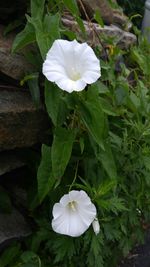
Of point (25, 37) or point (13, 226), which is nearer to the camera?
point (25, 37)

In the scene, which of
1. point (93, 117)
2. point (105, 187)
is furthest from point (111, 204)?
point (93, 117)

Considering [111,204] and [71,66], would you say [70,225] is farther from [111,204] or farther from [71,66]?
[71,66]

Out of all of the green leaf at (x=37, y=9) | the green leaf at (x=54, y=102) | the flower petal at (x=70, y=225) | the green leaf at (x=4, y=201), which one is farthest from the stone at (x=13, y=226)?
the green leaf at (x=37, y=9)

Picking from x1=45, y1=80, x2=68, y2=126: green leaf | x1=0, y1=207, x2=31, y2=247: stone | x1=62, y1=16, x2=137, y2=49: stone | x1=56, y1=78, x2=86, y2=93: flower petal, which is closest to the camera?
x1=56, y1=78, x2=86, y2=93: flower petal

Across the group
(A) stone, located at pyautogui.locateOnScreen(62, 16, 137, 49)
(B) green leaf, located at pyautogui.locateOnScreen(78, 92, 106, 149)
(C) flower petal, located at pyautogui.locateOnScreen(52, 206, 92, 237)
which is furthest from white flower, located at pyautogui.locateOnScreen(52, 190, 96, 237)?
(A) stone, located at pyautogui.locateOnScreen(62, 16, 137, 49)

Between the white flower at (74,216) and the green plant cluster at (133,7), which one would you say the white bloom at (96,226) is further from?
the green plant cluster at (133,7)

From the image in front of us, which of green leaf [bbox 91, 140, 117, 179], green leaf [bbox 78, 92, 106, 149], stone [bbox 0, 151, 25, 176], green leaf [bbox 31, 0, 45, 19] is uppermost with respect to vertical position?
green leaf [bbox 31, 0, 45, 19]

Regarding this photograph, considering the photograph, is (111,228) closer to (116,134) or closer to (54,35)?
(116,134)

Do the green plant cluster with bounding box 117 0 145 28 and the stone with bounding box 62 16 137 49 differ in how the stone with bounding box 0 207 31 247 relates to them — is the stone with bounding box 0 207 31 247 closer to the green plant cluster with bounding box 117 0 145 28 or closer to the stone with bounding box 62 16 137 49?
the stone with bounding box 62 16 137 49
